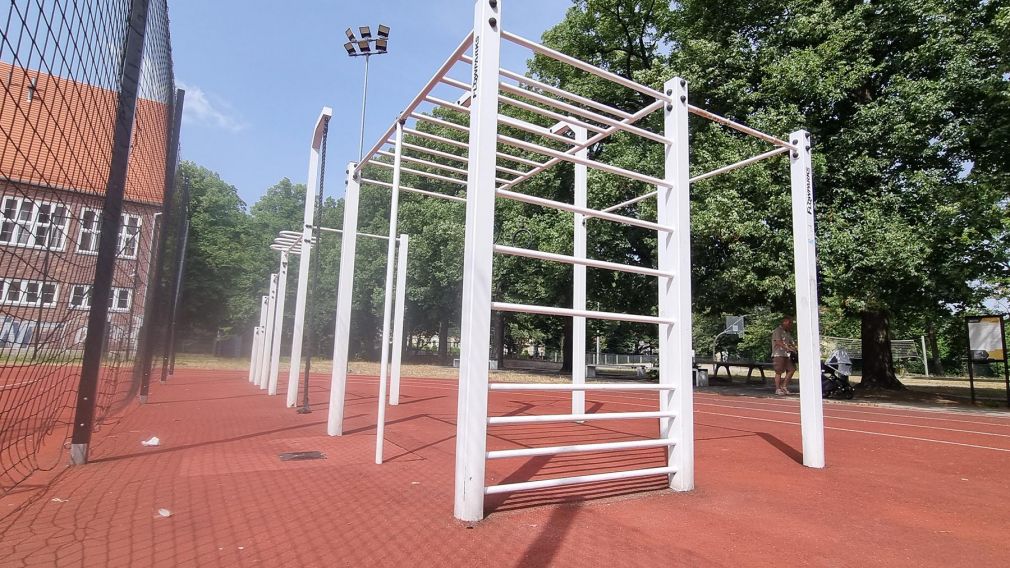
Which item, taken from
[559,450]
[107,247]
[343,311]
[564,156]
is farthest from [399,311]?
[559,450]

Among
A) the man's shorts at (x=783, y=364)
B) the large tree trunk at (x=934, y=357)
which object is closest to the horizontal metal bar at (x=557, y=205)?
the man's shorts at (x=783, y=364)

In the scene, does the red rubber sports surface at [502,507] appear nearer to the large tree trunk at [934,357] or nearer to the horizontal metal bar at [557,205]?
the horizontal metal bar at [557,205]

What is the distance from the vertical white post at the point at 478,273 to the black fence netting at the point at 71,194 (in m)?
2.45

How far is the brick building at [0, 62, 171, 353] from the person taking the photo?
420 cm

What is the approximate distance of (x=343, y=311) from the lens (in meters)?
5.96

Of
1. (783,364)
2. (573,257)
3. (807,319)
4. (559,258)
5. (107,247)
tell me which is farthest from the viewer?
(783,364)

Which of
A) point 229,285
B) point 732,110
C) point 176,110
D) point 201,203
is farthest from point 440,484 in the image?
point 201,203

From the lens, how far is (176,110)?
8.66m

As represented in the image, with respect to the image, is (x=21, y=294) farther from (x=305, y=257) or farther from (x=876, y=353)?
(x=876, y=353)

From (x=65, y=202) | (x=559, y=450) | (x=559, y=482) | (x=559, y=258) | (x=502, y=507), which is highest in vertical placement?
(x=65, y=202)

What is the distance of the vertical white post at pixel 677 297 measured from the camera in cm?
376

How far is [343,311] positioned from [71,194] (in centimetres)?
281

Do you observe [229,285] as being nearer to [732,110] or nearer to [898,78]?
[732,110]

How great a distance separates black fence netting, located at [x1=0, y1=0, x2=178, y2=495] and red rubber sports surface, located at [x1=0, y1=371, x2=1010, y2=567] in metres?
1.09
